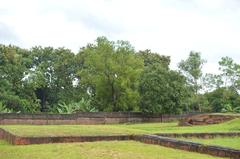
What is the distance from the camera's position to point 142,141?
16703 mm

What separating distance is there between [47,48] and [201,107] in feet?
71.0

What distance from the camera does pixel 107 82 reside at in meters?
41.9

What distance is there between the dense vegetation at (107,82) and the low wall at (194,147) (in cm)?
2254

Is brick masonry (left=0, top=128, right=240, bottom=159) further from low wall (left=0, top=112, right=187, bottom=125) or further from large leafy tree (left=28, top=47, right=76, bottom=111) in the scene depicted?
large leafy tree (left=28, top=47, right=76, bottom=111)

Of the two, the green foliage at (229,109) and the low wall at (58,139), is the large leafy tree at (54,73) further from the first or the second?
the low wall at (58,139)

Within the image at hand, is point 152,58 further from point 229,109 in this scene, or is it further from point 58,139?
point 58,139

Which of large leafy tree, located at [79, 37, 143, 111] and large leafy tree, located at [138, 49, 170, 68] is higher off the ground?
large leafy tree, located at [138, 49, 170, 68]

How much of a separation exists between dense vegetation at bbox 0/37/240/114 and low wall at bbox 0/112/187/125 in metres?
1.01

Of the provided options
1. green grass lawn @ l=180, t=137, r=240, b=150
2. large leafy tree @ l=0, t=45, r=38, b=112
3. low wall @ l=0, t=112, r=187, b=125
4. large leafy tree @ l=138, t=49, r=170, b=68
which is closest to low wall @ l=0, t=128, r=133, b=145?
green grass lawn @ l=180, t=137, r=240, b=150

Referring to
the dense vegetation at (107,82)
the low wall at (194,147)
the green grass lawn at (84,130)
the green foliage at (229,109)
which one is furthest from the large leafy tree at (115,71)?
the low wall at (194,147)

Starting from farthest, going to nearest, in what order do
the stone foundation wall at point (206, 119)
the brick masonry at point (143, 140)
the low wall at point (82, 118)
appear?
the low wall at point (82, 118), the stone foundation wall at point (206, 119), the brick masonry at point (143, 140)

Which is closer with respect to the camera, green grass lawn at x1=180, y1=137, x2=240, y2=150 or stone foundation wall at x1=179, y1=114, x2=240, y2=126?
green grass lawn at x1=180, y1=137, x2=240, y2=150

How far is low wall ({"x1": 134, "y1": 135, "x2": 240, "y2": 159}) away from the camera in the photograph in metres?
11.4

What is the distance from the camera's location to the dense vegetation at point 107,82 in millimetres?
39625
